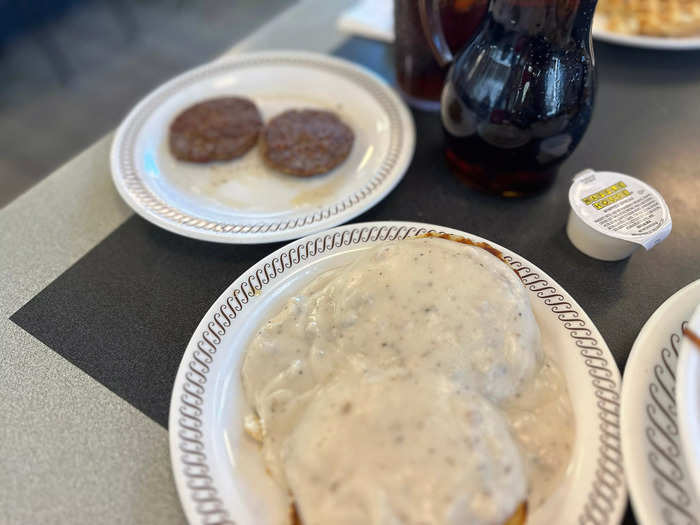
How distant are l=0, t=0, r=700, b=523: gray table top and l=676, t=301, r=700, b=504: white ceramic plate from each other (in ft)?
0.59

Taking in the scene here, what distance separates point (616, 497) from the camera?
66cm

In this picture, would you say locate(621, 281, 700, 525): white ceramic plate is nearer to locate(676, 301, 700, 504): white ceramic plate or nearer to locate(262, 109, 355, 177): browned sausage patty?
locate(676, 301, 700, 504): white ceramic plate

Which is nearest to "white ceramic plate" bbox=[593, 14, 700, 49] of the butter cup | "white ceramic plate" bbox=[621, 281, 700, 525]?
the butter cup

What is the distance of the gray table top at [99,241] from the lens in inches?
30.9

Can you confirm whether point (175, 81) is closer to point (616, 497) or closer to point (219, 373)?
point (219, 373)

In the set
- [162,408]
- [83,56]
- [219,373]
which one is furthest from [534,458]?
[83,56]

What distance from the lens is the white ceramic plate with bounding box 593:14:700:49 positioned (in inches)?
57.8

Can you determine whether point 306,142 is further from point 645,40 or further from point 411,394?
point 645,40

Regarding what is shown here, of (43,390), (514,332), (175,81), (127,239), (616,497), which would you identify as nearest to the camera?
(616,497)

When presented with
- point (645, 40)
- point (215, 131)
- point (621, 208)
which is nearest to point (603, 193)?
point (621, 208)

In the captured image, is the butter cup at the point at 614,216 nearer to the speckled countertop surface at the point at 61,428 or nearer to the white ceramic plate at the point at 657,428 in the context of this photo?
the white ceramic plate at the point at 657,428

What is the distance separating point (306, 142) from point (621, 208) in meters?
0.71

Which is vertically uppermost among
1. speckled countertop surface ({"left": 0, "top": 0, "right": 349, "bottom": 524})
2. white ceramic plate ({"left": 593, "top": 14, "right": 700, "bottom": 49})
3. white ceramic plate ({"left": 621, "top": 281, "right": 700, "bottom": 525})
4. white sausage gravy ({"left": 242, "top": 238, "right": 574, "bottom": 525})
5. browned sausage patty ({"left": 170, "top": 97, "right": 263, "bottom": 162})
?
white ceramic plate ({"left": 593, "top": 14, "right": 700, "bottom": 49})

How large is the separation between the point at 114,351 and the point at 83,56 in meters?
2.98
